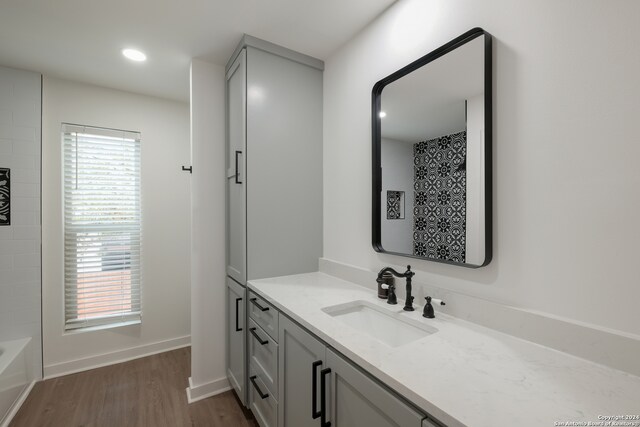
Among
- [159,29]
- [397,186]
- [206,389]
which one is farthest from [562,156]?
[206,389]

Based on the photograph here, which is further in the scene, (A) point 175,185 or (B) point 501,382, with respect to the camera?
(A) point 175,185

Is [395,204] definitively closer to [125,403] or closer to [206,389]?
[206,389]

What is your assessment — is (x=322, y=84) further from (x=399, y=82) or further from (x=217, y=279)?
(x=217, y=279)

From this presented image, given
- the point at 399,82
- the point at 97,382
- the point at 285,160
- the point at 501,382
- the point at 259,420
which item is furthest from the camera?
the point at 97,382

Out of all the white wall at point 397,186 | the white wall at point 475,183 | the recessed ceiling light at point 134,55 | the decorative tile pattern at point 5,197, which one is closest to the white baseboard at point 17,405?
the decorative tile pattern at point 5,197

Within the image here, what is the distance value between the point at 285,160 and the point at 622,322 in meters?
1.75

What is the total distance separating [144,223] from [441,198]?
8.67ft

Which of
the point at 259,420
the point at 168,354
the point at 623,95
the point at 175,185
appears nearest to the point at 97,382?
the point at 168,354

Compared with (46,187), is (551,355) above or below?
below

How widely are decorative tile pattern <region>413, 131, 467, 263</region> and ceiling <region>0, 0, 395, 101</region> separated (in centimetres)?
89

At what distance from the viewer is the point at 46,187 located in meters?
2.38

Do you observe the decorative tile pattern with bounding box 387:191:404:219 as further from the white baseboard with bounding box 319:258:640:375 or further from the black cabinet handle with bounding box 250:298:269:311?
the black cabinet handle with bounding box 250:298:269:311

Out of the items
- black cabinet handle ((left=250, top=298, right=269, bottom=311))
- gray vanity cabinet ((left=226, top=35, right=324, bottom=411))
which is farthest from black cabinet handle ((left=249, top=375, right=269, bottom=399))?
black cabinet handle ((left=250, top=298, right=269, bottom=311))

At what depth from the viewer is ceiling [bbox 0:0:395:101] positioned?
1572mm
